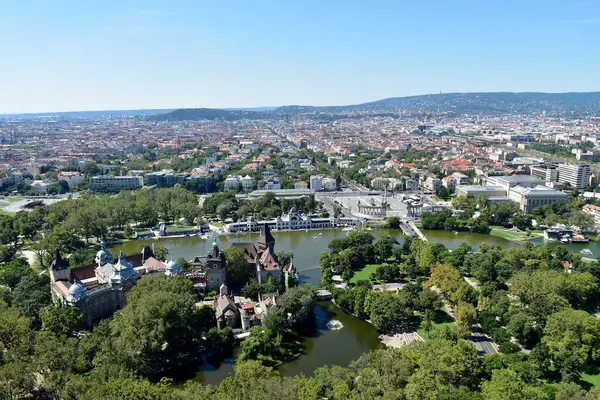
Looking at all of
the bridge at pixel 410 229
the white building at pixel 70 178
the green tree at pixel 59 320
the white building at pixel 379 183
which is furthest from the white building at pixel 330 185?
the green tree at pixel 59 320

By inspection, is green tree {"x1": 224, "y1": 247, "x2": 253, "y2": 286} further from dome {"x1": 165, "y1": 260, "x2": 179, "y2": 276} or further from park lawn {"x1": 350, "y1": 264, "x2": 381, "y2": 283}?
park lawn {"x1": 350, "y1": 264, "x2": 381, "y2": 283}

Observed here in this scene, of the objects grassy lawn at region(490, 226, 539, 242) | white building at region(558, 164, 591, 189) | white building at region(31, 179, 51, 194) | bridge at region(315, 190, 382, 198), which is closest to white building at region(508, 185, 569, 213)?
grassy lawn at region(490, 226, 539, 242)

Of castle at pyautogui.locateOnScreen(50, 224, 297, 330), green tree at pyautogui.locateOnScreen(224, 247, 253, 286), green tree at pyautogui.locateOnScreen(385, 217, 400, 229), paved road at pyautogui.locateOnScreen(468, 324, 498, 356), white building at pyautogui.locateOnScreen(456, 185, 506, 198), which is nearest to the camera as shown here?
paved road at pyautogui.locateOnScreen(468, 324, 498, 356)

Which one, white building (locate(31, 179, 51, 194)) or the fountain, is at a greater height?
white building (locate(31, 179, 51, 194))

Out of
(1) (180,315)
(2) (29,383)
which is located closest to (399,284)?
(1) (180,315)

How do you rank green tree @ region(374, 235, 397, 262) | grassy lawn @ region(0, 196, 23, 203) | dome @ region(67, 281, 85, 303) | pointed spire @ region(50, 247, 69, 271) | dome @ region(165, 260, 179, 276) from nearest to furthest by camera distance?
dome @ region(67, 281, 85, 303) → pointed spire @ region(50, 247, 69, 271) → dome @ region(165, 260, 179, 276) → green tree @ region(374, 235, 397, 262) → grassy lawn @ region(0, 196, 23, 203)

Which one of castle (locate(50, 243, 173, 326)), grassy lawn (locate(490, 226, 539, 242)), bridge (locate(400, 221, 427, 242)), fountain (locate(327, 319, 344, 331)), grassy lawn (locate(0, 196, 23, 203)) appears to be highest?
castle (locate(50, 243, 173, 326))

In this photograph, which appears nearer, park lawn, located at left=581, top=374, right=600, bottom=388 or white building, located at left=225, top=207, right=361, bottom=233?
park lawn, located at left=581, top=374, right=600, bottom=388
